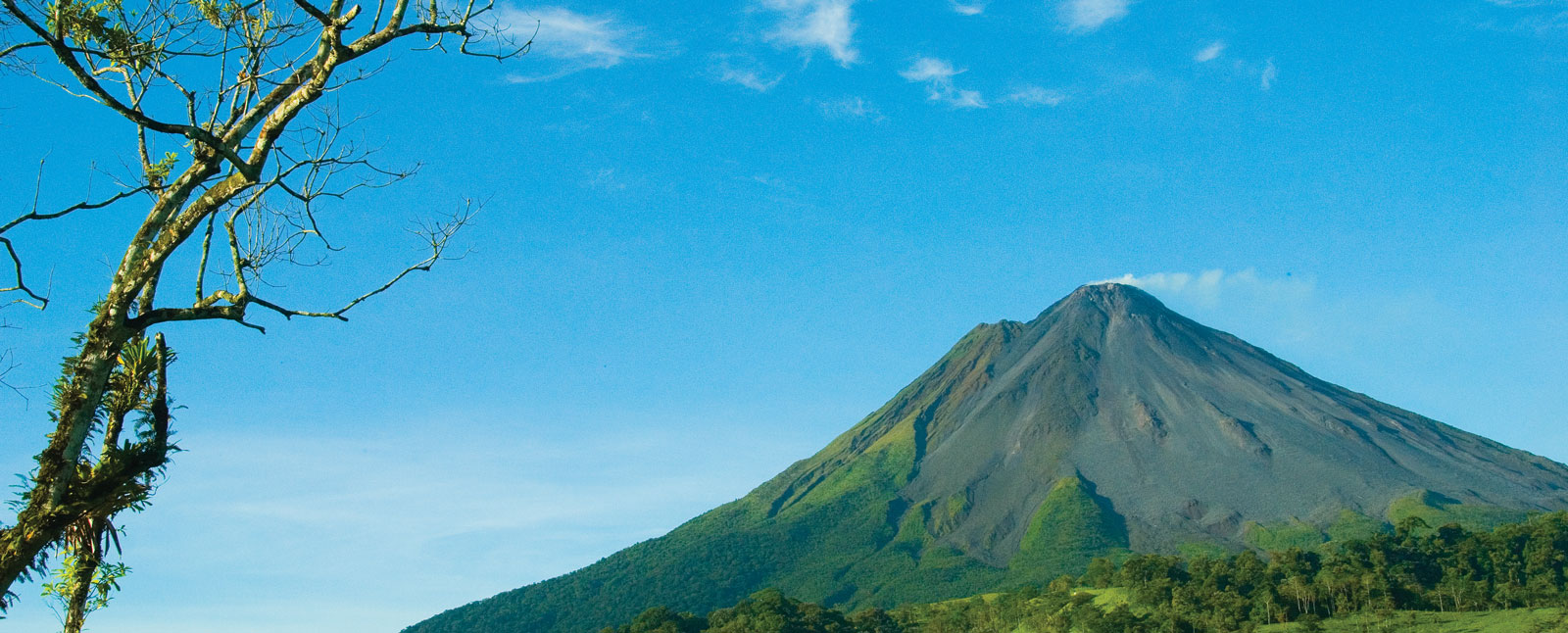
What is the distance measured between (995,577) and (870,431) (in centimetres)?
5582

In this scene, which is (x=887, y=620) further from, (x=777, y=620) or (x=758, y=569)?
(x=758, y=569)

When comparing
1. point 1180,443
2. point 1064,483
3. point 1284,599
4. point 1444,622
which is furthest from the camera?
point 1180,443

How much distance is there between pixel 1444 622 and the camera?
6219cm

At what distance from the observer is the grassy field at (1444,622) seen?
59219 millimetres

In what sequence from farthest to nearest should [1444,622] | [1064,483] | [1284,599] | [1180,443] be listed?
[1180,443] < [1064,483] < [1284,599] < [1444,622]

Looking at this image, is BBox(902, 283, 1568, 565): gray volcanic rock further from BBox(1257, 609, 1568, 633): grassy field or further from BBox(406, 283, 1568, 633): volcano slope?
BBox(1257, 609, 1568, 633): grassy field

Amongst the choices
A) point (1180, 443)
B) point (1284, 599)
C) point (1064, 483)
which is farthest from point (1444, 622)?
point (1180, 443)

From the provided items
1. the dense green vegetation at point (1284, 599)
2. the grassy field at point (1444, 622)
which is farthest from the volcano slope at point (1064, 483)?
the grassy field at point (1444, 622)

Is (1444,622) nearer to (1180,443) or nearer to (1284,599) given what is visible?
(1284,599)

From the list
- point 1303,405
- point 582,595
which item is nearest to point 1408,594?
point 582,595

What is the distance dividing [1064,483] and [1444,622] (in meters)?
87.8

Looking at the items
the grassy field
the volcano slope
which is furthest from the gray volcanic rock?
the grassy field

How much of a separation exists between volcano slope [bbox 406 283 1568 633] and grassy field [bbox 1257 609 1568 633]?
5858cm

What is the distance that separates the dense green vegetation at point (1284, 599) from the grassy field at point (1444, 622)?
92mm
